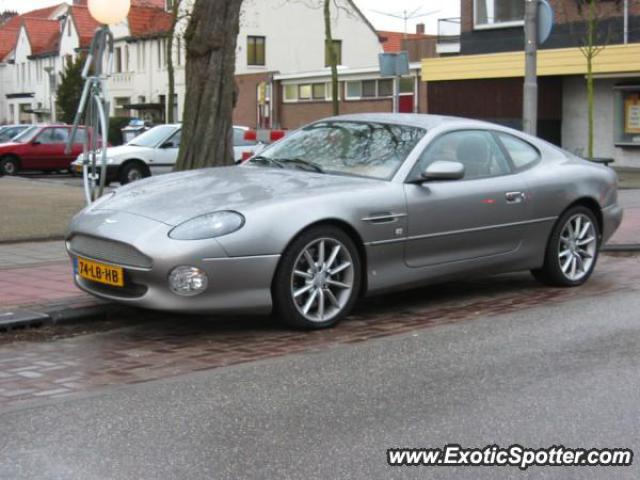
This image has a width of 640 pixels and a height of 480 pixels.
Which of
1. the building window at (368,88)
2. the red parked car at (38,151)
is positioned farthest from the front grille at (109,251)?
the building window at (368,88)

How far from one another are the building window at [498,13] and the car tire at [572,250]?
2443cm

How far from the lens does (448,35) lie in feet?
114

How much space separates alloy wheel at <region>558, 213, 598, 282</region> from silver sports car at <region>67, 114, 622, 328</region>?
0.01m

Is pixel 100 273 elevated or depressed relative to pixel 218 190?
depressed

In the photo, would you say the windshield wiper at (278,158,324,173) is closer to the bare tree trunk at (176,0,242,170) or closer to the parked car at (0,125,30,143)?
the bare tree trunk at (176,0,242,170)

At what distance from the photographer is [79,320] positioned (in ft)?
22.8

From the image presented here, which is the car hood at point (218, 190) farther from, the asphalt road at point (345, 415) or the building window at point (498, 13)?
the building window at point (498, 13)

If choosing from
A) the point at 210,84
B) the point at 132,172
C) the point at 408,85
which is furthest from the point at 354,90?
the point at 210,84

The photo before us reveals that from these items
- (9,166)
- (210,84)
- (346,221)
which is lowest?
(9,166)

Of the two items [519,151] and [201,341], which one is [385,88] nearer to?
[519,151]

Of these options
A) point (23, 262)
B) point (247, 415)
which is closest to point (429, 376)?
point (247, 415)

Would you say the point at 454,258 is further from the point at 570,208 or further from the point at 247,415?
the point at 247,415

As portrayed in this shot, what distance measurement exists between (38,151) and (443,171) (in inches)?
887

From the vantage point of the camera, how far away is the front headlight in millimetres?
6164
